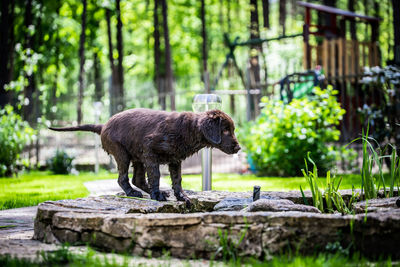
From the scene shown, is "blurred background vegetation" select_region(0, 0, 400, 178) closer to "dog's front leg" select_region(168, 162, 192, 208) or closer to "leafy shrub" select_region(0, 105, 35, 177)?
"leafy shrub" select_region(0, 105, 35, 177)

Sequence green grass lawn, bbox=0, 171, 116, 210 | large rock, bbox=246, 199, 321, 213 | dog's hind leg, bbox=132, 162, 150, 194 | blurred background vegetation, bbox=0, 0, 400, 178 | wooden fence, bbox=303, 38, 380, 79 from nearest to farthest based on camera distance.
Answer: large rock, bbox=246, 199, 321, 213 < dog's hind leg, bbox=132, 162, 150, 194 < green grass lawn, bbox=0, 171, 116, 210 < blurred background vegetation, bbox=0, 0, 400, 178 < wooden fence, bbox=303, 38, 380, 79

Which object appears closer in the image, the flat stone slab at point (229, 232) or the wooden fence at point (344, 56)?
the flat stone slab at point (229, 232)

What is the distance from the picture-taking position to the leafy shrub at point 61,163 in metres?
12.8

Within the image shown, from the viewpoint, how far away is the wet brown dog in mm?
4594

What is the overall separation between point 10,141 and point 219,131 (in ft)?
27.7

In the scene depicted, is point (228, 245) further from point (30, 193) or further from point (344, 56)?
point (344, 56)

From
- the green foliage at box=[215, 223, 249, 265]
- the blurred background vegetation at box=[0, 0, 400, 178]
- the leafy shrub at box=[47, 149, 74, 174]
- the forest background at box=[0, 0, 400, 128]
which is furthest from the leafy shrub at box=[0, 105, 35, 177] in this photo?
the green foliage at box=[215, 223, 249, 265]

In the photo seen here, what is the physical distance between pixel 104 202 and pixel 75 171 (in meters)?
8.84

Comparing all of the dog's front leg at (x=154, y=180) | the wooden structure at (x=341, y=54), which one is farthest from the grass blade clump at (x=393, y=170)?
the wooden structure at (x=341, y=54)

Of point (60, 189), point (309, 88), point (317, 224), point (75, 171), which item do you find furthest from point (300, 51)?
point (317, 224)

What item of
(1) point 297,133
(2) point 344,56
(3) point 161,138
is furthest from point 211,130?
(2) point 344,56

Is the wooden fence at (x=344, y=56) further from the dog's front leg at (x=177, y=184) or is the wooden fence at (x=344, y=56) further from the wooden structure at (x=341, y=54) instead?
the dog's front leg at (x=177, y=184)

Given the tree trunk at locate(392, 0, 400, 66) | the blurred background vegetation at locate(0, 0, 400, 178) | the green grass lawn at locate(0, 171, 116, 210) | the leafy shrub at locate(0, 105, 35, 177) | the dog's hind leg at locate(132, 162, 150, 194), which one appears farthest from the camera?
the leafy shrub at locate(0, 105, 35, 177)

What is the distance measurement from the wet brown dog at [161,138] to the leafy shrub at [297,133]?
5.33 metres
